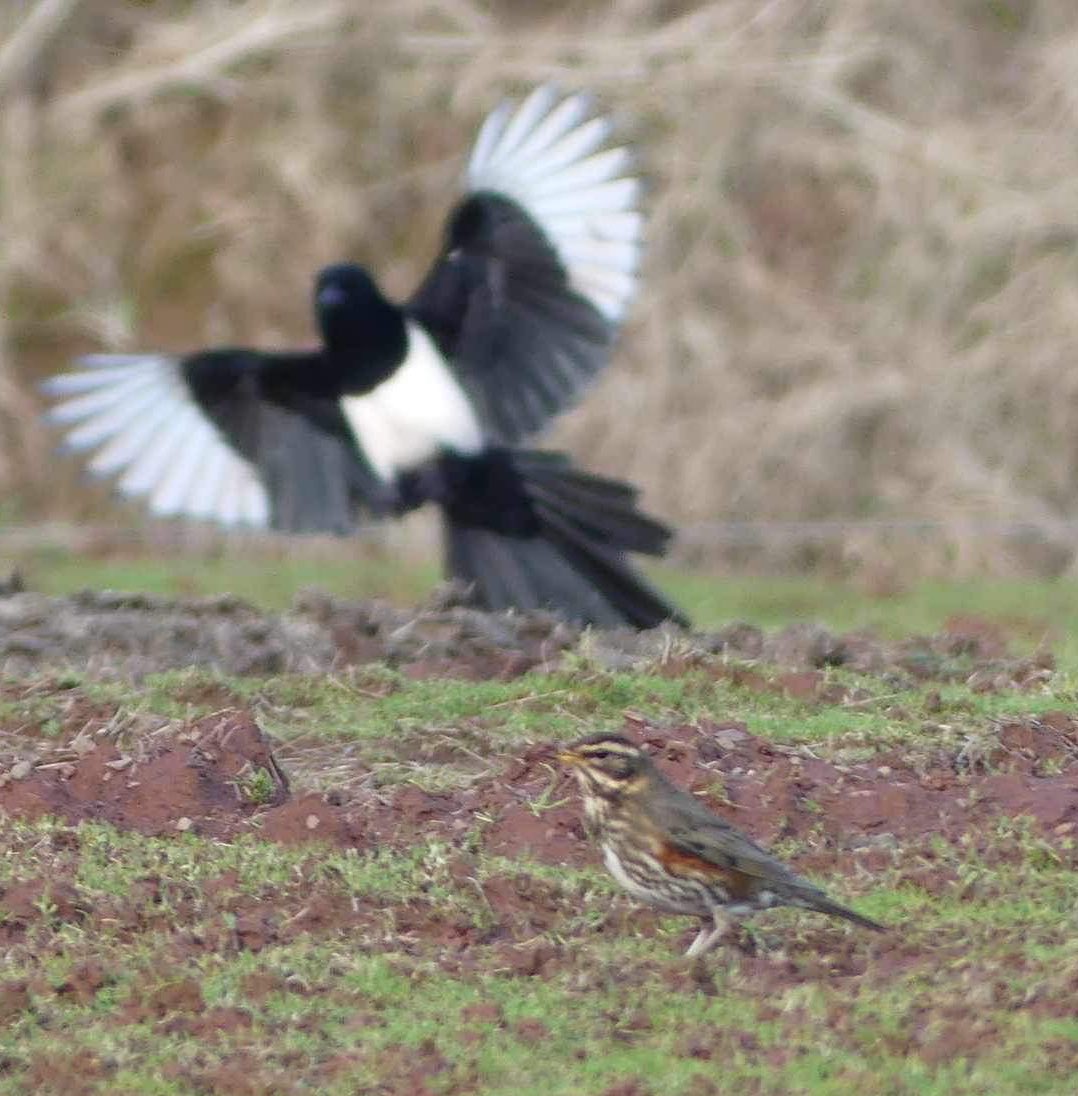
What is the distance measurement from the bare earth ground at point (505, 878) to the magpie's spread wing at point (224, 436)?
212 cm

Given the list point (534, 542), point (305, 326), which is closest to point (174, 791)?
point (534, 542)

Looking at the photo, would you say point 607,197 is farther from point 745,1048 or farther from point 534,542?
point 745,1048

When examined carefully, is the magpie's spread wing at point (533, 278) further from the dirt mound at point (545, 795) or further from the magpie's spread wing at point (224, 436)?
the dirt mound at point (545, 795)

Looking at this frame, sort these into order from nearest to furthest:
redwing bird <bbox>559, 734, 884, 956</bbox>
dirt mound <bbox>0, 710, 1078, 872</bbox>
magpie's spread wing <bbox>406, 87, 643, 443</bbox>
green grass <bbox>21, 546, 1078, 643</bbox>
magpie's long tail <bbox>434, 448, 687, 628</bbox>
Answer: redwing bird <bbox>559, 734, 884, 956</bbox>, dirt mound <bbox>0, 710, 1078, 872</bbox>, magpie's long tail <bbox>434, 448, 687, 628</bbox>, magpie's spread wing <bbox>406, 87, 643, 443</bbox>, green grass <bbox>21, 546, 1078, 643</bbox>

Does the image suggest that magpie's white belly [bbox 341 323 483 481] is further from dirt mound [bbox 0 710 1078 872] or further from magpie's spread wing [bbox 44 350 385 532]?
dirt mound [bbox 0 710 1078 872]

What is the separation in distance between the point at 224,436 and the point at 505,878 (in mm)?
4841

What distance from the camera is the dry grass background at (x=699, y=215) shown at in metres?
14.5

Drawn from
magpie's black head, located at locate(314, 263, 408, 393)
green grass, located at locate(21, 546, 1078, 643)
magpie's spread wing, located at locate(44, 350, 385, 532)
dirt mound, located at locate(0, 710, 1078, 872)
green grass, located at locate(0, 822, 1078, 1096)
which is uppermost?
magpie's black head, located at locate(314, 263, 408, 393)

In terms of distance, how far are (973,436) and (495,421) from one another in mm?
5279

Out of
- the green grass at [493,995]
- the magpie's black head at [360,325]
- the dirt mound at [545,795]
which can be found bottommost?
the green grass at [493,995]

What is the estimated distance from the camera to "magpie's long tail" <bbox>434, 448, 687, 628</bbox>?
31.6 feet

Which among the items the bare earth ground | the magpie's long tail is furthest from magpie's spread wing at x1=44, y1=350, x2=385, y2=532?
the bare earth ground

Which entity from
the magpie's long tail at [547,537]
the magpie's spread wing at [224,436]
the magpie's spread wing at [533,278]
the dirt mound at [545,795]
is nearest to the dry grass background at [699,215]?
the magpie's spread wing at [533,278]

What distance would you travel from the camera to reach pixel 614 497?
9680 mm
